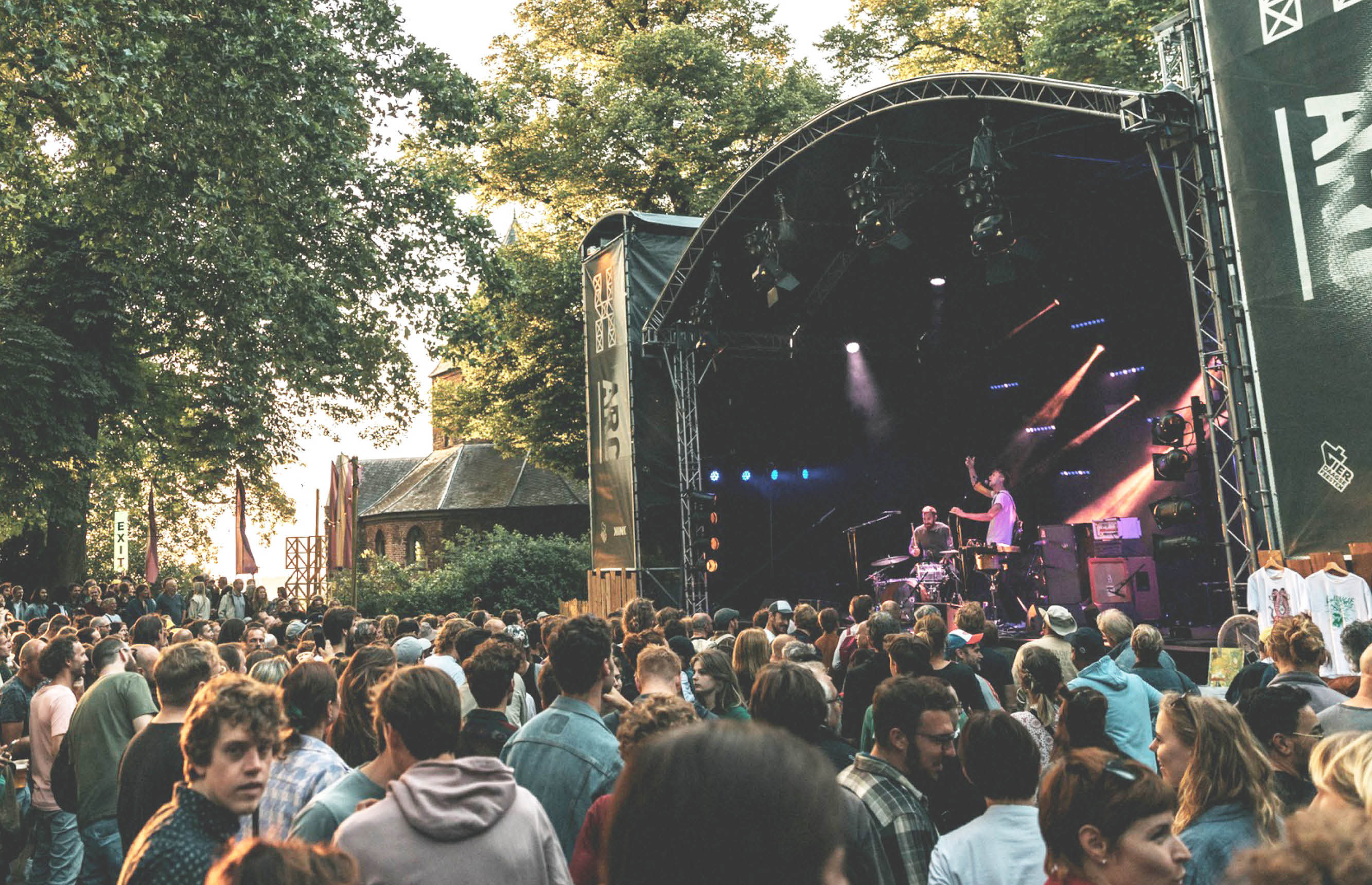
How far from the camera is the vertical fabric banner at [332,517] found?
41.2m

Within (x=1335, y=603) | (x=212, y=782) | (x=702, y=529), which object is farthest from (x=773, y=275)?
(x=212, y=782)

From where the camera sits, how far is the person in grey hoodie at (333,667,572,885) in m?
2.53

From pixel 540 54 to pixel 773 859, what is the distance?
29071 mm

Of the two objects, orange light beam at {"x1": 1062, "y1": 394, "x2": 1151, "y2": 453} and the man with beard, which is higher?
orange light beam at {"x1": 1062, "y1": 394, "x2": 1151, "y2": 453}

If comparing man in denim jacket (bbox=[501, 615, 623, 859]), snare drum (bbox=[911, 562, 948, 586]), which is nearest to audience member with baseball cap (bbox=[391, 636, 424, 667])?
man in denim jacket (bbox=[501, 615, 623, 859])

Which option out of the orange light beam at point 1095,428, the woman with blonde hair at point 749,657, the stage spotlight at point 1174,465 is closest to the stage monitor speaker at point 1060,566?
the orange light beam at point 1095,428

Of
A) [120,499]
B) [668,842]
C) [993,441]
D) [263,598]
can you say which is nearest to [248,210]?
[263,598]

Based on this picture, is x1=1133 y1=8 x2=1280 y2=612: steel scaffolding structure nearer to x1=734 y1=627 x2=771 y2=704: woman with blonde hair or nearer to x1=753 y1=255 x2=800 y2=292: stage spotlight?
x1=734 y1=627 x2=771 y2=704: woman with blonde hair

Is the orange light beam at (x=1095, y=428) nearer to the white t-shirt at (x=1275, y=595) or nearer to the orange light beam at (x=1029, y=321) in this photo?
the orange light beam at (x=1029, y=321)

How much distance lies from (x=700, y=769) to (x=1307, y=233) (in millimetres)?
9322

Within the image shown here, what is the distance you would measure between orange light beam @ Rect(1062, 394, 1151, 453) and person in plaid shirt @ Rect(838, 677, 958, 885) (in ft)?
48.5

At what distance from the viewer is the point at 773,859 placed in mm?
1231

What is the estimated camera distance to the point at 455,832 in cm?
255

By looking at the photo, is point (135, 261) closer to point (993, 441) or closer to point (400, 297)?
point (400, 297)
